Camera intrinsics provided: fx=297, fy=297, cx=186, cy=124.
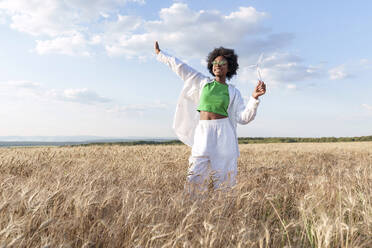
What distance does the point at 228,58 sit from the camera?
4.61m

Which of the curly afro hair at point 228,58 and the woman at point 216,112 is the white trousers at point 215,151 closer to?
the woman at point 216,112

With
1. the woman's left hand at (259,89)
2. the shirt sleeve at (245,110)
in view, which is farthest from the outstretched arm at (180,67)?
the woman's left hand at (259,89)

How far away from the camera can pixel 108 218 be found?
2.18 meters

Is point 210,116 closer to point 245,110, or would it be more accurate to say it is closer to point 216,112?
point 216,112

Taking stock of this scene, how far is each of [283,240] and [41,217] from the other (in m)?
1.62

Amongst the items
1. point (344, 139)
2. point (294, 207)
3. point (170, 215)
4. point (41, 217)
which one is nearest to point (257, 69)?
point (294, 207)

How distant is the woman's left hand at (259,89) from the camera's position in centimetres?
371

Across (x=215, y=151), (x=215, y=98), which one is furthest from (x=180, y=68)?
(x=215, y=151)

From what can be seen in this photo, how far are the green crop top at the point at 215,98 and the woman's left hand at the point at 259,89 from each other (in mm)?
586

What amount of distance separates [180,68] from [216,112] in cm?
102

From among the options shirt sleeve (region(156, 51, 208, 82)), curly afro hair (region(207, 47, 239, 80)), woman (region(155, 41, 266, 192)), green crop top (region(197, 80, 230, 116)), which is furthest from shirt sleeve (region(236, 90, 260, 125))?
shirt sleeve (region(156, 51, 208, 82))

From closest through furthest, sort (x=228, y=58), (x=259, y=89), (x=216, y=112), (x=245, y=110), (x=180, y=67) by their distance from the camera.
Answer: (x=259, y=89) < (x=245, y=110) < (x=216, y=112) < (x=228, y=58) < (x=180, y=67)

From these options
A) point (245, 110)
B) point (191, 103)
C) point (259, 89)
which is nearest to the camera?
point (259, 89)

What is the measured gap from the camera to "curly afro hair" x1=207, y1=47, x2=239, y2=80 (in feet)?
15.2
